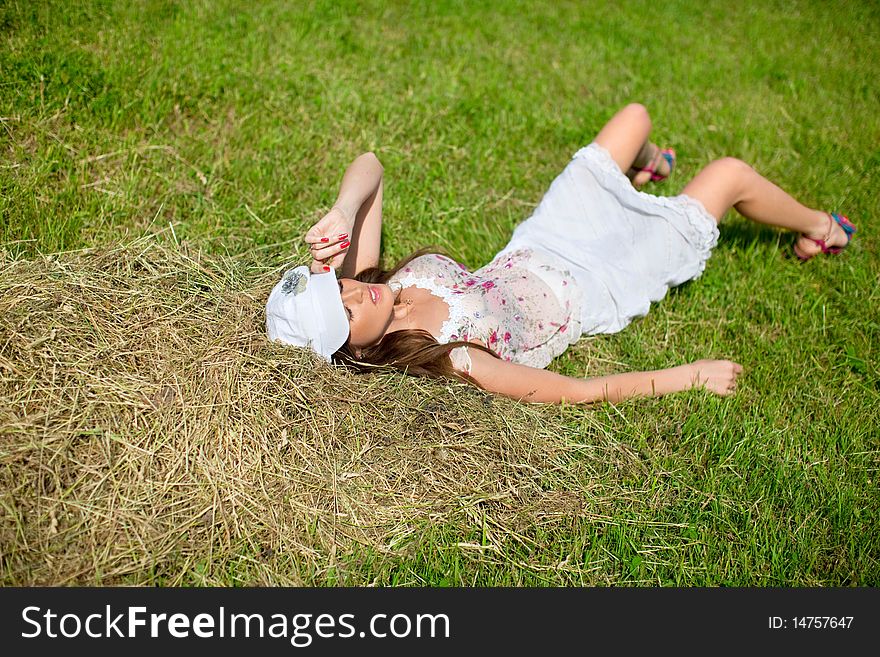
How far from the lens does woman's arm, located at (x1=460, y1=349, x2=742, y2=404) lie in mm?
3666

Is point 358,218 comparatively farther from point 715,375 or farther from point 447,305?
point 715,375

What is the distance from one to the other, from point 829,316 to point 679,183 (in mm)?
1473

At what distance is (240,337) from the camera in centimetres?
335

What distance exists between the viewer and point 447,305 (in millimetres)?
3855

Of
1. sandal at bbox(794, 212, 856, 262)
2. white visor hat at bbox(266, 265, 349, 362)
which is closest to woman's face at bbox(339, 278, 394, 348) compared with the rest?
white visor hat at bbox(266, 265, 349, 362)

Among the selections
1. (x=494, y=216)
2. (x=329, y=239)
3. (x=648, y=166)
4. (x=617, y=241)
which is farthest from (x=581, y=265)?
(x=329, y=239)

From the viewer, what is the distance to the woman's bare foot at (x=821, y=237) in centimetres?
494

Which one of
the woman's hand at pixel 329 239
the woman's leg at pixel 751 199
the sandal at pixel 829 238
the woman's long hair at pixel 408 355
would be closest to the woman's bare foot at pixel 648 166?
the woman's leg at pixel 751 199

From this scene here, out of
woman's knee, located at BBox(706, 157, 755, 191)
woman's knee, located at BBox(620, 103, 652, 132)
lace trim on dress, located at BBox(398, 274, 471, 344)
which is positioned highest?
woman's knee, located at BBox(620, 103, 652, 132)

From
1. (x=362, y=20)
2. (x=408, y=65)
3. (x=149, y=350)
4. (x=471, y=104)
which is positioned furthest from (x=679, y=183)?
(x=149, y=350)

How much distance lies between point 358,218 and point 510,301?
0.91 m

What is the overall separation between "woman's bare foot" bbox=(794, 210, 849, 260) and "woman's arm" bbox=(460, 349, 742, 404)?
51.3 inches

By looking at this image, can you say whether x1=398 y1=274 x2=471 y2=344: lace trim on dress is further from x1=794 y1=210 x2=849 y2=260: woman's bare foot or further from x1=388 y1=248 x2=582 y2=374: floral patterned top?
x1=794 y1=210 x2=849 y2=260: woman's bare foot

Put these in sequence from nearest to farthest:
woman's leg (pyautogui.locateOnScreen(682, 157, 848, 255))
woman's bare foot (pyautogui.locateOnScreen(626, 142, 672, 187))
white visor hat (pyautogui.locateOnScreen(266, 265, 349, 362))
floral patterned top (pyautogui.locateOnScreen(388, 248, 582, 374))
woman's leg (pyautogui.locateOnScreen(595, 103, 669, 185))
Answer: white visor hat (pyautogui.locateOnScreen(266, 265, 349, 362)) → floral patterned top (pyautogui.locateOnScreen(388, 248, 582, 374)) → woman's leg (pyautogui.locateOnScreen(682, 157, 848, 255)) → woman's leg (pyautogui.locateOnScreen(595, 103, 669, 185)) → woman's bare foot (pyautogui.locateOnScreen(626, 142, 672, 187))
